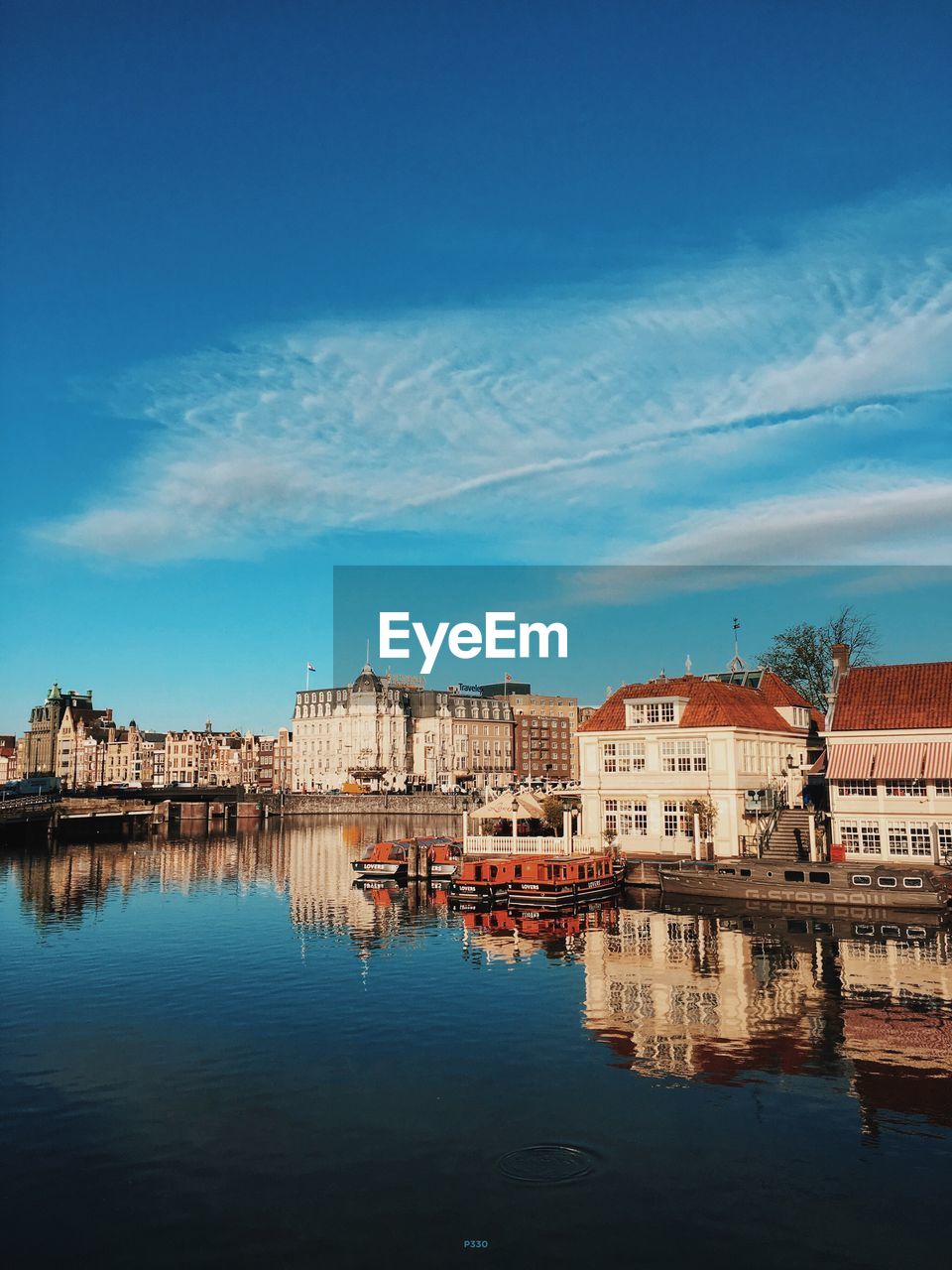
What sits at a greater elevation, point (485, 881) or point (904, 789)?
point (904, 789)

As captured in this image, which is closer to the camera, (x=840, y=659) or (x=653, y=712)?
(x=840, y=659)

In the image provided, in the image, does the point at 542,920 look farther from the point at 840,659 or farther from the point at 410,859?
the point at 840,659

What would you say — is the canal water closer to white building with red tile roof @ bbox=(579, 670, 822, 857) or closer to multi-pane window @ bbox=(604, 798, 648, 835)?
white building with red tile roof @ bbox=(579, 670, 822, 857)

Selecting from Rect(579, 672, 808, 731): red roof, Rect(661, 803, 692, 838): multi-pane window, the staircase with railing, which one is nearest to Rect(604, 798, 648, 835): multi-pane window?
Rect(661, 803, 692, 838): multi-pane window

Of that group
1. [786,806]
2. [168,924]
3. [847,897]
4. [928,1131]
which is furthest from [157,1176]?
[786,806]

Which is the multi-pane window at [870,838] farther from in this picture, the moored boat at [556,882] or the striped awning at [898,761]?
the moored boat at [556,882]

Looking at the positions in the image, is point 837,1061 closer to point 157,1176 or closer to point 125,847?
point 157,1176

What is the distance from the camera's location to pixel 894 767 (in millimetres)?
63656

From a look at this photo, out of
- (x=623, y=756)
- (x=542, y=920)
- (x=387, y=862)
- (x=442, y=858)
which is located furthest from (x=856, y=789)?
(x=387, y=862)

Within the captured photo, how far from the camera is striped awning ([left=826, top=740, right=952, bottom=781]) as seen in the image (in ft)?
204

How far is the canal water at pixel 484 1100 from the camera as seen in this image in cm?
1956

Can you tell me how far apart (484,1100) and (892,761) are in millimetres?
46121

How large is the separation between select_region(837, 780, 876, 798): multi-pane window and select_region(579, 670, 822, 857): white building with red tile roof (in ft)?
29.8

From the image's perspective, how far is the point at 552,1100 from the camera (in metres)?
26.6
